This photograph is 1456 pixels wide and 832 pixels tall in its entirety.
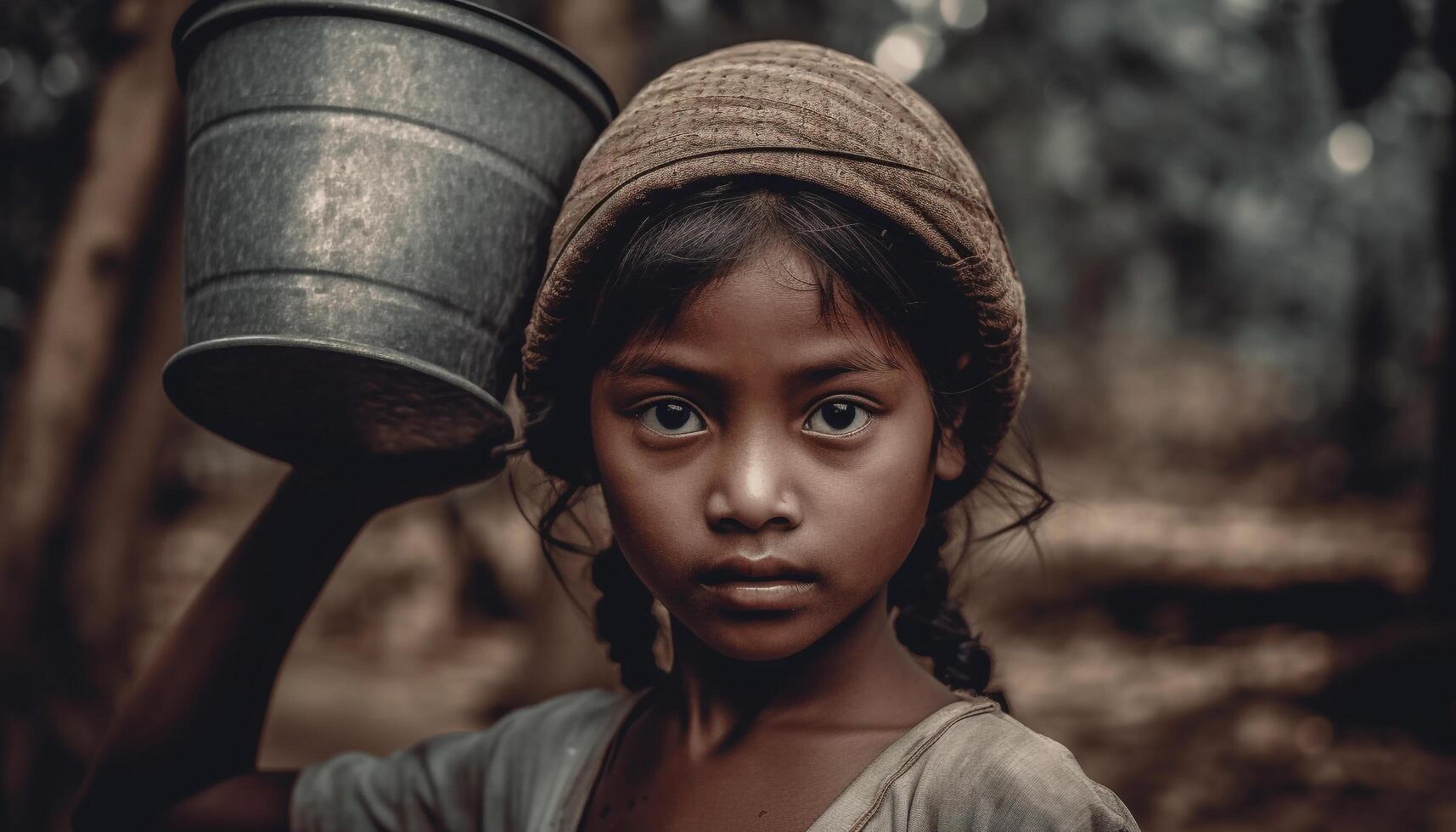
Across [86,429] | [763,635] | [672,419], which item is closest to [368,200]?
[672,419]

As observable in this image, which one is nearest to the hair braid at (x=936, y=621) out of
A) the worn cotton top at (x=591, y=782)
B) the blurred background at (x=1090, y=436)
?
Result: the blurred background at (x=1090, y=436)

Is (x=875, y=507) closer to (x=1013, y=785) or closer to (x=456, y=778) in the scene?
(x=1013, y=785)

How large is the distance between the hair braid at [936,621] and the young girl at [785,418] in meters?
0.13

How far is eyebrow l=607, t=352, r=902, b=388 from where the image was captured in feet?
4.36

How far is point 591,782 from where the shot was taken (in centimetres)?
163

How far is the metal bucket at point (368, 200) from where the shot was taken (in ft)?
4.68

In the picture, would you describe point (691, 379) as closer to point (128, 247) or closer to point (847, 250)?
point (847, 250)

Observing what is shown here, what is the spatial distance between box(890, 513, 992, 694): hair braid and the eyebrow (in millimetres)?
468

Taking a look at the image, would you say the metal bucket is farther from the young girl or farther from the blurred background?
the blurred background

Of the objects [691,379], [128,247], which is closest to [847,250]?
[691,379]

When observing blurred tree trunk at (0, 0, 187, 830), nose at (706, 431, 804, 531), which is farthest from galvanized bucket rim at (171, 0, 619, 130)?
blurred tree trunk at (0, 0, 187, 830)

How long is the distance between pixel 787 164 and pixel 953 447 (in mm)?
449

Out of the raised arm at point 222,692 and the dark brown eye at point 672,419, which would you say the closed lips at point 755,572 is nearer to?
the dark brown eye at point 672,419

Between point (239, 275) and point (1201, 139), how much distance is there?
8646 mm
